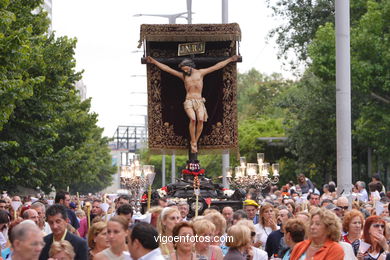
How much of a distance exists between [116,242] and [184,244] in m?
0.76

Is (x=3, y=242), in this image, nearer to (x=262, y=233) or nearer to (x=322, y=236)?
(x=262, y=233)

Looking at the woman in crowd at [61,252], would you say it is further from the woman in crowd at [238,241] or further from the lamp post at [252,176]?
the lamp post at [252,176]

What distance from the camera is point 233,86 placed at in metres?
26.6

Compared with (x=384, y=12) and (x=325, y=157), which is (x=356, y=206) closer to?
(x=384, y=12)

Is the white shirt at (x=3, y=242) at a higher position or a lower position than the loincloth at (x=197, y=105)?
lower

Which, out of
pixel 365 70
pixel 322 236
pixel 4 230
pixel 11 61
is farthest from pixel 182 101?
pixel 322 236

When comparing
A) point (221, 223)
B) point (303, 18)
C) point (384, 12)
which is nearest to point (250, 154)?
point (303, 18)

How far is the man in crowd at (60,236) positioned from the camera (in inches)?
456

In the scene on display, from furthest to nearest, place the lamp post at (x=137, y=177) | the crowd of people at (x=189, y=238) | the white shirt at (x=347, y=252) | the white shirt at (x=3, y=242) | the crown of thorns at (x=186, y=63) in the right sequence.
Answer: the crown of thorns at (x=186, y=63) < the lamp post at (x=137, y=177) < the white shirt at (x=3, y=242) < the white shirt at (x=347, y=252) < the crowd of people at (x=189, y=238)

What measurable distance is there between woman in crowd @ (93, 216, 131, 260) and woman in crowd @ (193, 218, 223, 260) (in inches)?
52.3

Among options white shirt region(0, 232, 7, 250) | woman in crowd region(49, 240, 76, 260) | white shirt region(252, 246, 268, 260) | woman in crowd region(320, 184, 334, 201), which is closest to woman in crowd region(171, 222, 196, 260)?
woman in crowd region(49, 240, 76, 260)

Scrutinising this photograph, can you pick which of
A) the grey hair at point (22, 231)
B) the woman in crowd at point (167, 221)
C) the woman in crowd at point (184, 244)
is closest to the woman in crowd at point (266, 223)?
the woman in crowd at point (167, 221)

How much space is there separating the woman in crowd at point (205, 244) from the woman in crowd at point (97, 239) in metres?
0.96

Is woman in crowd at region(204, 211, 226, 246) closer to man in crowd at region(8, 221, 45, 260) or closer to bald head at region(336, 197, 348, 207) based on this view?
man in crowd at region(8, 221, 45, 260)
